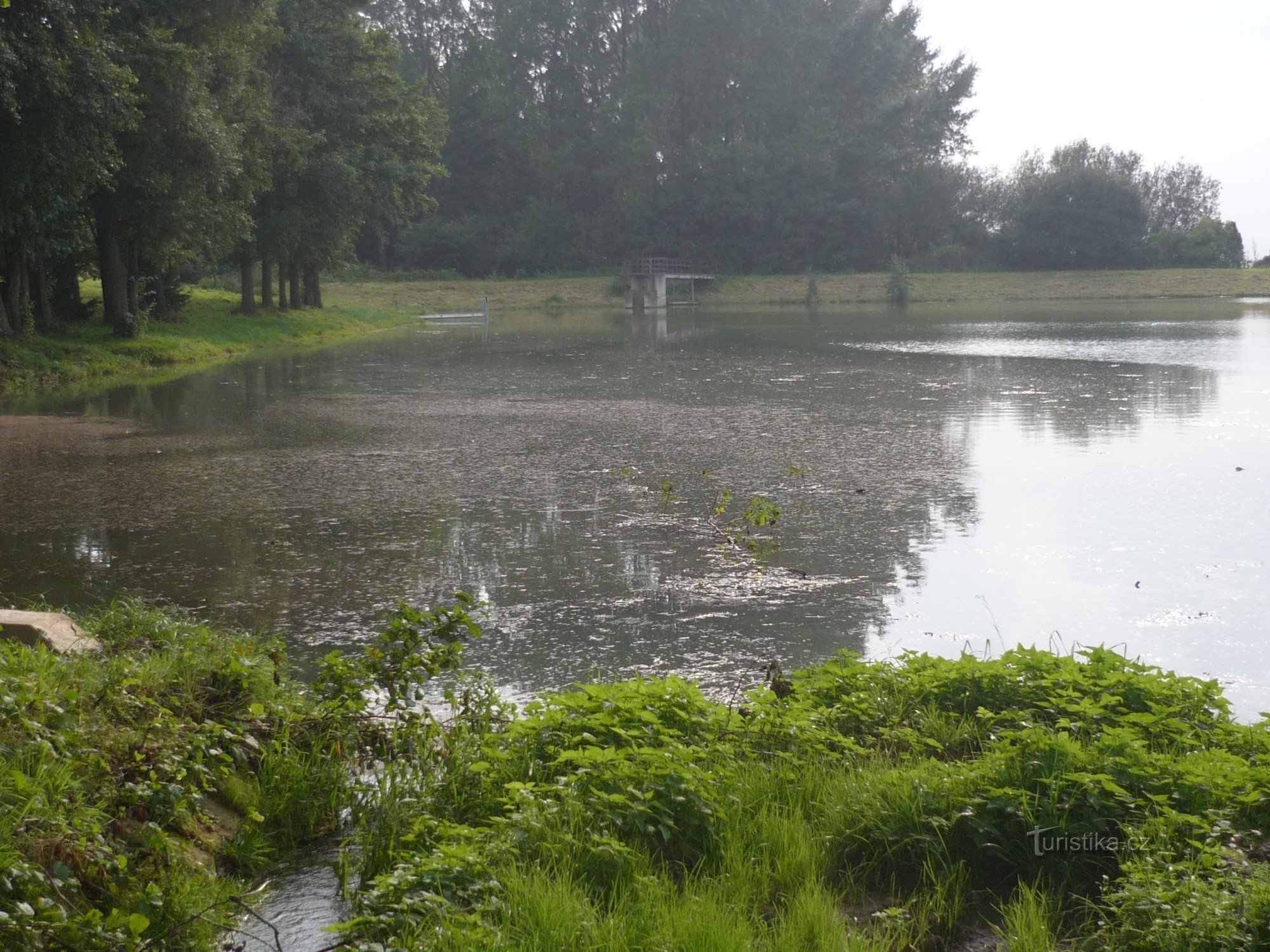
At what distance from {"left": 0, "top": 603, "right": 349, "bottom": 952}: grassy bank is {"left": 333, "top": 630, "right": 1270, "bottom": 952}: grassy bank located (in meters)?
0.41

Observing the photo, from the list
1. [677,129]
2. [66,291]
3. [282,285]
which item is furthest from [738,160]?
[66,291]

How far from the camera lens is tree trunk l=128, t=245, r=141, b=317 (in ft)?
94.5

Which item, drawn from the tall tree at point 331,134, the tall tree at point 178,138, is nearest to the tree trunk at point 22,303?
the tall tree at point 178,138

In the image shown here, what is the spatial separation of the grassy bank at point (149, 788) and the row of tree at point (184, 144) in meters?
15.3

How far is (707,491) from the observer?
1014 cm

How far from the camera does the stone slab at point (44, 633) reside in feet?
16.4

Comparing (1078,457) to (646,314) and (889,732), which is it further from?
(646,314)

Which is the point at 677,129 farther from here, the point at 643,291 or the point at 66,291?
the point at 66,291

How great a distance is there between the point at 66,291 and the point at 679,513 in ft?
86.3

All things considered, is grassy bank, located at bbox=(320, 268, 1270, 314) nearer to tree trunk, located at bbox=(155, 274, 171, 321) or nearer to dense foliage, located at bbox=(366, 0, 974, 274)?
dense foliage, located at bbox=(366, 0, 974, 274)

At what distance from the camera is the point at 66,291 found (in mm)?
30078

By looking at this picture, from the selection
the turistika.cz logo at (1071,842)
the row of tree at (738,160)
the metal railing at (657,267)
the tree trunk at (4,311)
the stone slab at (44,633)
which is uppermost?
the row of tree at (738,160)

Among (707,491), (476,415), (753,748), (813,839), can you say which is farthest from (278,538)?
(476,415)

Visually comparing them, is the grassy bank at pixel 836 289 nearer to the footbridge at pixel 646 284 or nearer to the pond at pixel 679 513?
the footbridge at pixel 646 284
